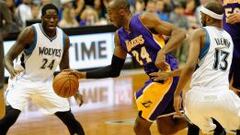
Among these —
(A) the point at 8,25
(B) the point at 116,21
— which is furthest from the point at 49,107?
(A) the point at 8,25

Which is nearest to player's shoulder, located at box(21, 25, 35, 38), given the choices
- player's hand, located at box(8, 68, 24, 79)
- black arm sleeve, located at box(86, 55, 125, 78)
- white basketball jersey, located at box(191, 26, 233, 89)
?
player's hand, located at box(8, 68, 24, 79)

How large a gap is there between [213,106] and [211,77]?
28cm

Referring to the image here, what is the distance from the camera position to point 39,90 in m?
7.33

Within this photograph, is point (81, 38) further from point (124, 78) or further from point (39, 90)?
point (39, 90)

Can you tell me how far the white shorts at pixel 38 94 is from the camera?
7.25 metres

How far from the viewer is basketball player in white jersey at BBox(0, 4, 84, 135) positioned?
7203 mm

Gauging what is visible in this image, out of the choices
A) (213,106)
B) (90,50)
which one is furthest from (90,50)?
(213,106)

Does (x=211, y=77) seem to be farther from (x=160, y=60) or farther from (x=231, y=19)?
(x=231, y=19)

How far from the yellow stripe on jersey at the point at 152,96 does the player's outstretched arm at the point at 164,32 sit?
0.94 ft

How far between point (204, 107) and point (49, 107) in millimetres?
2012

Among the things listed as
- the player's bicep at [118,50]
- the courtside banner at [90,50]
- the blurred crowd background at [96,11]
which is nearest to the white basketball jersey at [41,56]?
the player's bicep at [118,50]

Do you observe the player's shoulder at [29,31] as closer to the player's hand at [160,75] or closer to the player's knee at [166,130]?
the player's hand at [160,75]

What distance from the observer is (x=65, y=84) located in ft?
21.9

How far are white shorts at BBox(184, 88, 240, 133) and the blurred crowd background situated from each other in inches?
341
